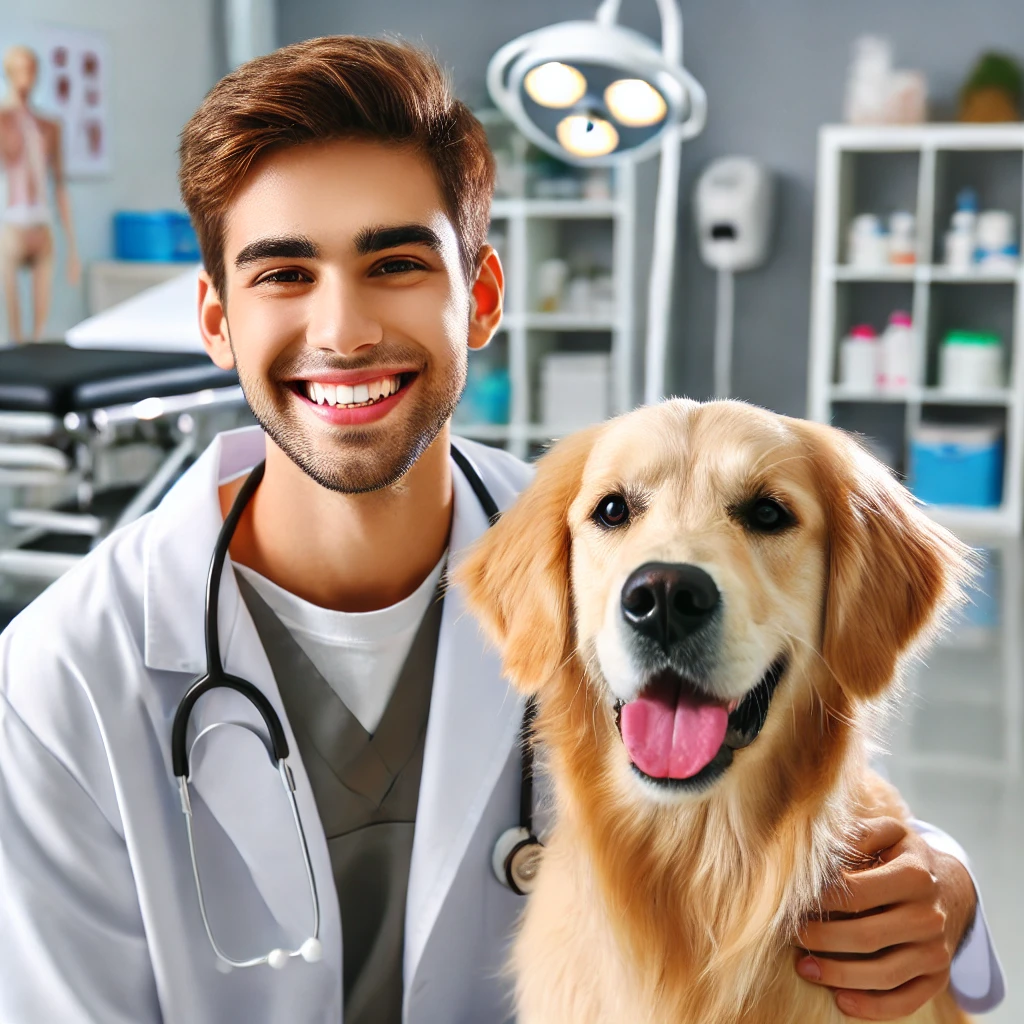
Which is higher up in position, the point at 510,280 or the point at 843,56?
the point at 843,56

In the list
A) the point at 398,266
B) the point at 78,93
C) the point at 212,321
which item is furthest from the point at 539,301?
the point at 398,266

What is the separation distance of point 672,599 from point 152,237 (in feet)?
17.0

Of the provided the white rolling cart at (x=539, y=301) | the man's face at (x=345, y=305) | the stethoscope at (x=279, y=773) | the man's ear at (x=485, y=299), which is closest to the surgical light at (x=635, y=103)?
the man's ear at (x=485, y=299)

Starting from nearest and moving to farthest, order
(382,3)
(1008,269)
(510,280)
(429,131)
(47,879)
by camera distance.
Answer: (47,879), (429,131), (1008,269), (510,280), (382,3)

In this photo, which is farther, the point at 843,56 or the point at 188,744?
the point at 843,56

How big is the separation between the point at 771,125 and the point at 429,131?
506cm

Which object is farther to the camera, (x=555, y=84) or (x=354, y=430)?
(x=555, y=84)

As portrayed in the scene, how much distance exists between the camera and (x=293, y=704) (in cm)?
140

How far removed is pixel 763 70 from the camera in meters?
5.94

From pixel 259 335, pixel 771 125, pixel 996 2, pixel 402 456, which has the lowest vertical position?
pixel 402 456

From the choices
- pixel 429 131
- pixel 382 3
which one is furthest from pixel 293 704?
pixel 382 3

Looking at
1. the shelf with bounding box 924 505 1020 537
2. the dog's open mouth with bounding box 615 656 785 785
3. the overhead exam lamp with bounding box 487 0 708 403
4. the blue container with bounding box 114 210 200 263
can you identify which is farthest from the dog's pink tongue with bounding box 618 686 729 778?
the blue container with bounding box 114 210 200 263

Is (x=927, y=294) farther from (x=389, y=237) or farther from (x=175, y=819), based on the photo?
(x=175, y=819)

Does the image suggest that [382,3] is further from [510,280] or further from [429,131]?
[429,131]
